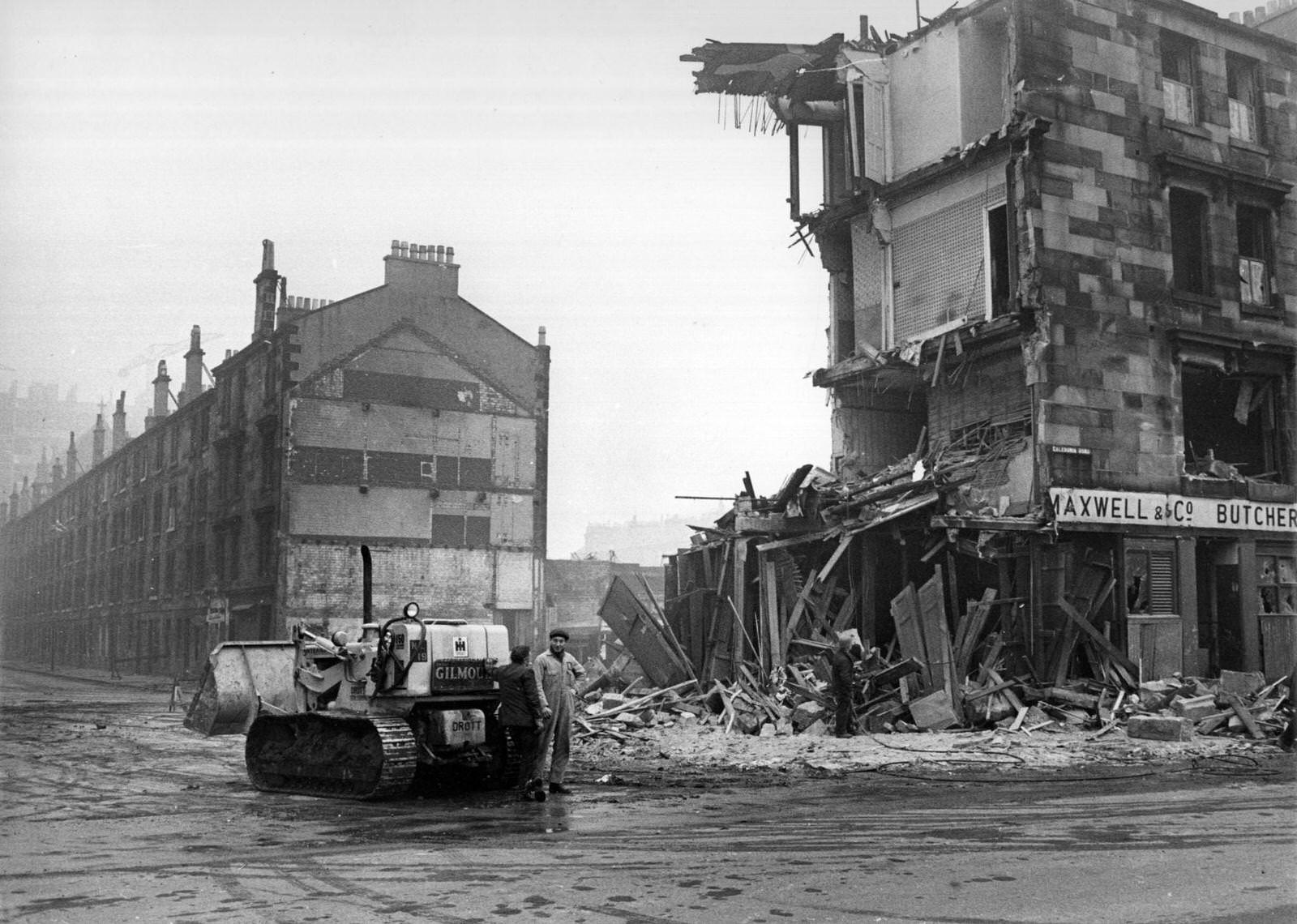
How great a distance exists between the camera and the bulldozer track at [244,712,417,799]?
→ 1217 cm

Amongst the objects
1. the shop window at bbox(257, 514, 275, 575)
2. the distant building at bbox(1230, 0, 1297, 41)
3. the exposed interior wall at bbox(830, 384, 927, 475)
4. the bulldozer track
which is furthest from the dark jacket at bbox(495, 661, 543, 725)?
the shop window at bbox(257, 514, 275, 575)

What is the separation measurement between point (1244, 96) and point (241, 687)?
22620 mm

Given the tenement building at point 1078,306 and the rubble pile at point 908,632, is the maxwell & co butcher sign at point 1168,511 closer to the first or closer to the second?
the tenement building at point 1078,306

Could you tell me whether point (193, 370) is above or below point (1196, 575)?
above

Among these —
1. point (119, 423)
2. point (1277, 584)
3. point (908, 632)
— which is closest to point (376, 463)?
point (908, 632)

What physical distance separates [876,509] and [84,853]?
45.8 feet

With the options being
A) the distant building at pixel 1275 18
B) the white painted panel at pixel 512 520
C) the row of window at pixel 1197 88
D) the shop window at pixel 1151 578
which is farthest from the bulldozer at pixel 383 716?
the white painted panel at pixel 512 520

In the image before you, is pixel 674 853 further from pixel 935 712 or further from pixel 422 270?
pixel 422 270

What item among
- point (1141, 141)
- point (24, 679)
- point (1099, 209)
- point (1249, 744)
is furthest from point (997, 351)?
point (24, 679)

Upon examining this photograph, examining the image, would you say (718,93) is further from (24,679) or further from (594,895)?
(24,679)

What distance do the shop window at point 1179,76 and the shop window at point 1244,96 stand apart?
1.10m

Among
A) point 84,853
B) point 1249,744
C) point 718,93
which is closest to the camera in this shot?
point 84,853

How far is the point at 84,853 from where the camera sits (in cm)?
907

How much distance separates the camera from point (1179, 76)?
78.9 feet
